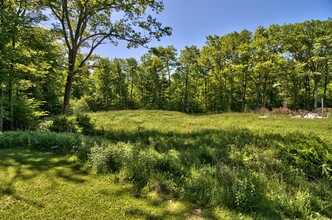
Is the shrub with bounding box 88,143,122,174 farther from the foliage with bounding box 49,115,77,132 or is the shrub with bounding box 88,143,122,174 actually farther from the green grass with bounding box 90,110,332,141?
the green grass with bounding box 90,110,332,141

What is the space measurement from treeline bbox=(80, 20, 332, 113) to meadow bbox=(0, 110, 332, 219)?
12.2 meters

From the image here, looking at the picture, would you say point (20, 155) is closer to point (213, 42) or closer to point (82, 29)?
point (82, 29)

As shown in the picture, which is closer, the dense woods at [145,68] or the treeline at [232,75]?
the dense woods at [145,68]

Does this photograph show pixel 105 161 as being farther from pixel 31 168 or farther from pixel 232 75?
pixel 232 75

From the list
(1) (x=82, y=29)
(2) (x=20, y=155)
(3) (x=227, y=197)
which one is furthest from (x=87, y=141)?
(1) (x=82, y=29)

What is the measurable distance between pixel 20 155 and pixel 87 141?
69.3 inches

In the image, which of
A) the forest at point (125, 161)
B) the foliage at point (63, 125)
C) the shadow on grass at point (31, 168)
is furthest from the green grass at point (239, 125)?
the shadow on grass at point (31, 168)

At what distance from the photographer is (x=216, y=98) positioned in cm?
4450

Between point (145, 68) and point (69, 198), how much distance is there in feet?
140

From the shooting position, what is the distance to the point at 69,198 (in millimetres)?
4164

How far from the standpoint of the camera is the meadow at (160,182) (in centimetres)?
Result: 398

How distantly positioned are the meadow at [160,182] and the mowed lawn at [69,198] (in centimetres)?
2

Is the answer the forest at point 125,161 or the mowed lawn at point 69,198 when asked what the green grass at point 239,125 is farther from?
the mowed lawn at point 69,198

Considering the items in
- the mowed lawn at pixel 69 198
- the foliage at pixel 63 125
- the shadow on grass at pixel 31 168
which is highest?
the foliage at pixel 63 125
